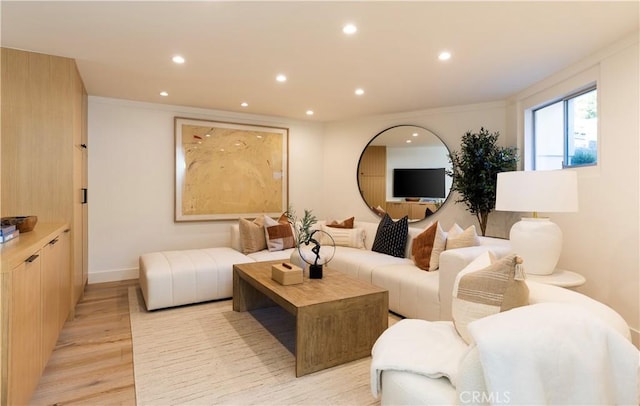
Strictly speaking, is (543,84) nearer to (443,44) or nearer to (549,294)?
(443,44)

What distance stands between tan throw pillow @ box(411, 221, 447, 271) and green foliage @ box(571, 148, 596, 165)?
150cm

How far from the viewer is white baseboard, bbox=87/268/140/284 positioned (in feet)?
14.0

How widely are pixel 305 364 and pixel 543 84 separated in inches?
142

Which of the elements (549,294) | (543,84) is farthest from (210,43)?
(543,84)

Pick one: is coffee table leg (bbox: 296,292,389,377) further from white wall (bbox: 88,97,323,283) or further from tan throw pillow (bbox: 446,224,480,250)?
white wall (bbox: 88,97,323,283)

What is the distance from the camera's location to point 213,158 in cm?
495

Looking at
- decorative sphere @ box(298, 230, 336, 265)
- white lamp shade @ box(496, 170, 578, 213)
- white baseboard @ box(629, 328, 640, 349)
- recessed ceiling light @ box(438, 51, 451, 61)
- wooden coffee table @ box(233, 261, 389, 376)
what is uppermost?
recessed ceiling light @ box(438, 51, 451, 61)

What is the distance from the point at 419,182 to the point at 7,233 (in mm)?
4347

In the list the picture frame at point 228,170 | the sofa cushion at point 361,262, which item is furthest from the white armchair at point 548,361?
the picture frame at point 228,170

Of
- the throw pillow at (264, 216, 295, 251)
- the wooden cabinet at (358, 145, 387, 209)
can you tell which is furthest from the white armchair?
the wooden cabinet at (358, 145, 387, 209)

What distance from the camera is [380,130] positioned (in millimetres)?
5277

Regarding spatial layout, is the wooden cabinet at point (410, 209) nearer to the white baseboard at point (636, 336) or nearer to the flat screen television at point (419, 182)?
the flat screen television at point (419, 182)

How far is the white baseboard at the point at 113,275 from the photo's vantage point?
4.27 meters

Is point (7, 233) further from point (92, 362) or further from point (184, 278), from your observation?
point (184, 278)
